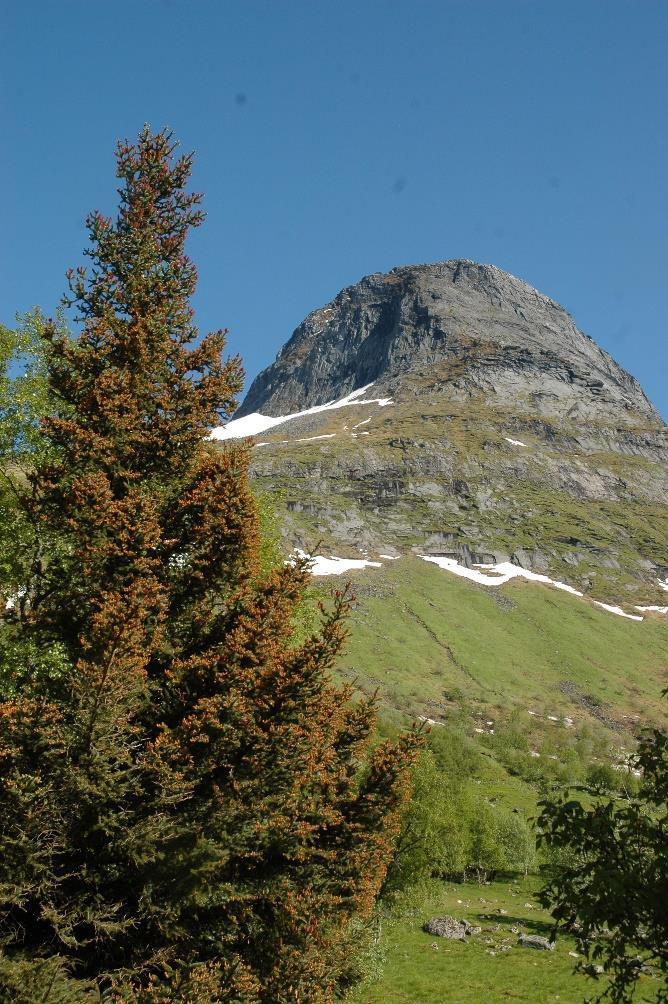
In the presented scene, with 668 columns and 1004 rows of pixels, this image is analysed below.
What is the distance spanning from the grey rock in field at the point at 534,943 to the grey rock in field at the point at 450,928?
4.05 m

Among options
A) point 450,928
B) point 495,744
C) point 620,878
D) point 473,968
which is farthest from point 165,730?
point 495,744

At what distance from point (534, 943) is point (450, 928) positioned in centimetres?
655

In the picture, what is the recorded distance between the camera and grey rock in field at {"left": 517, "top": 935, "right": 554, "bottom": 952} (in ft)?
148

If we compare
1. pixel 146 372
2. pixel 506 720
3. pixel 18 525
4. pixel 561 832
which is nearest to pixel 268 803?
pixel 561 832

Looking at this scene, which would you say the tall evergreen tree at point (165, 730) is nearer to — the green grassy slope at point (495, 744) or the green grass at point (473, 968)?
the green grassy slope at point (495, 744)

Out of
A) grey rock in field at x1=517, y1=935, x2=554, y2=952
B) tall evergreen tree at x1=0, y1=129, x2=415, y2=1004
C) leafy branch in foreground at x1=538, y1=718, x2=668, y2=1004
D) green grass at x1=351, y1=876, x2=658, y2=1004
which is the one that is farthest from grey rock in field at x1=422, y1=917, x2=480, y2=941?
leafy branch in foreground at x1=538, y1=718, x2=668, y2=1004

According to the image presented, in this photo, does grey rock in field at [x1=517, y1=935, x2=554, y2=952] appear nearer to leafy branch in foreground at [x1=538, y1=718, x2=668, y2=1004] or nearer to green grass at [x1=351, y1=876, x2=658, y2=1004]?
green grass at [x1=351, y1=876, x2=658, y2=1004]

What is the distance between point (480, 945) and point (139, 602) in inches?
1901

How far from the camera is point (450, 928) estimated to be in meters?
49.6

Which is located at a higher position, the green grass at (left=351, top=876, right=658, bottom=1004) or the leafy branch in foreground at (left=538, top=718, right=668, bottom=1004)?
the leafy branch in foreground at (left=538, top=718, right=668, bottom=1004)

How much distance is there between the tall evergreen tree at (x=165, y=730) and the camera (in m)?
9.48

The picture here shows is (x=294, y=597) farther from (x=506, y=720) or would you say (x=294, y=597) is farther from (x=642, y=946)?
(x=506, y=720)

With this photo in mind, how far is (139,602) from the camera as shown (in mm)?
10773

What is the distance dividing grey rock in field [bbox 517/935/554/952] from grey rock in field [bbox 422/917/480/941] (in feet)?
13.3
